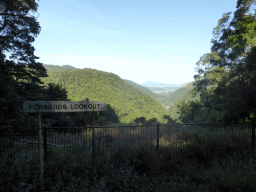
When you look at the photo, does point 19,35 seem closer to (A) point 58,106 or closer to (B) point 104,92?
(A) point 58,106

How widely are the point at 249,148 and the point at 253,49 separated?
10.3 metres

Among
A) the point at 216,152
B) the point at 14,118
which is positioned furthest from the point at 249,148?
the point at 14,118

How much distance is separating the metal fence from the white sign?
96cm

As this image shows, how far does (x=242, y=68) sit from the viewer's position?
15.9 metres

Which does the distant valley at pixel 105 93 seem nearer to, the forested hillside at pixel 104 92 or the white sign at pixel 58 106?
the forested hillside at pixel 104 92

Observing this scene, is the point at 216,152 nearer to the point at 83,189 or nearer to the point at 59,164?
the point at 83,189

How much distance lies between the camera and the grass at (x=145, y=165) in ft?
13.6

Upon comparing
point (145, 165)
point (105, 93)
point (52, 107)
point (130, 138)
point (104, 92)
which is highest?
point (104, 92)

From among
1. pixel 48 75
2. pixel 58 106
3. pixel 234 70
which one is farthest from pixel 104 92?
pixel 58 106

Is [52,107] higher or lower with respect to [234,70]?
lower

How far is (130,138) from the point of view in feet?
20.1

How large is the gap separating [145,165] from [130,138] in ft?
3.32

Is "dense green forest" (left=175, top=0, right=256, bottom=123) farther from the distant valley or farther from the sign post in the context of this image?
the distant valley

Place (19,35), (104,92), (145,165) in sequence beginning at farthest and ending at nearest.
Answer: (104,92) → (19,35) → (145,165)
